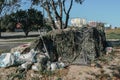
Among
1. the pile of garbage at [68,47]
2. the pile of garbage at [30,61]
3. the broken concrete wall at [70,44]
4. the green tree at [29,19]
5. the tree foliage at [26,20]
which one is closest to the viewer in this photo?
the pile of garbage at [30,61]

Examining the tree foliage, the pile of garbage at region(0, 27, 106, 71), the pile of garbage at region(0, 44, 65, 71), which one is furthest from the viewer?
the tree foliage

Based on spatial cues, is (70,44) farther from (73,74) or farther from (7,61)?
(7,61)

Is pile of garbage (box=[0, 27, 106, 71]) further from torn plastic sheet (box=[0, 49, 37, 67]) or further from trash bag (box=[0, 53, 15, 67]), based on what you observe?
trash bag (box=[0, 53, 15, 67])

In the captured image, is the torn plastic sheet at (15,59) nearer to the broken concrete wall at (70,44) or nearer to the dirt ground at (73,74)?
the dirt ground at (73,74)

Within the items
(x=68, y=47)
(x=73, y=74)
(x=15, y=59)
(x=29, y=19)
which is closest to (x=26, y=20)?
(x=29, y=19)

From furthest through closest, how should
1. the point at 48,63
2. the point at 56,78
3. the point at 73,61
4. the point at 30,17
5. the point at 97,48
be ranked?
the point at 30,17
the point at 97,48
the point at 73,61
the point at 48,63
the point at 56,78

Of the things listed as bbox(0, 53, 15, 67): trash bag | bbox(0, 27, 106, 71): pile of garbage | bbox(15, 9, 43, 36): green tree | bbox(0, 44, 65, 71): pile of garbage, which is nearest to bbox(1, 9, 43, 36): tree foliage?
bbox(15, 9, 43, 36): green tree

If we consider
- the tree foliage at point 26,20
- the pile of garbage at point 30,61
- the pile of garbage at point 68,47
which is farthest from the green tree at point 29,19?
the pile of garbage at point 30,61

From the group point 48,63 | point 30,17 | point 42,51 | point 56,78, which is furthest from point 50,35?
point 30,17

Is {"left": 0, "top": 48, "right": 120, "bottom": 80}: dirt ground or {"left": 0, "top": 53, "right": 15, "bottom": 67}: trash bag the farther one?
{"left": 0, "top": 53, "right": 15, "bottom": 67}: trash bag

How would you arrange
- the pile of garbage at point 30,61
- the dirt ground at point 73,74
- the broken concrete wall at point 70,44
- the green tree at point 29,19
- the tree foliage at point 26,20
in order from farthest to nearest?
the tree foliage at point 26,20 < the green tree at point 29,19 < the broken concrete wall at point 70,44 < the pile of garbage at point 30,61 < the dirt ground at point 73,74

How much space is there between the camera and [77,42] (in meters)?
13.8

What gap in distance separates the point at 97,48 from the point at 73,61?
1.42 meters

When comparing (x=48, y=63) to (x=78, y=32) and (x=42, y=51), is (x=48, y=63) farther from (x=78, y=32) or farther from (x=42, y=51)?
(x=78, y=32)
